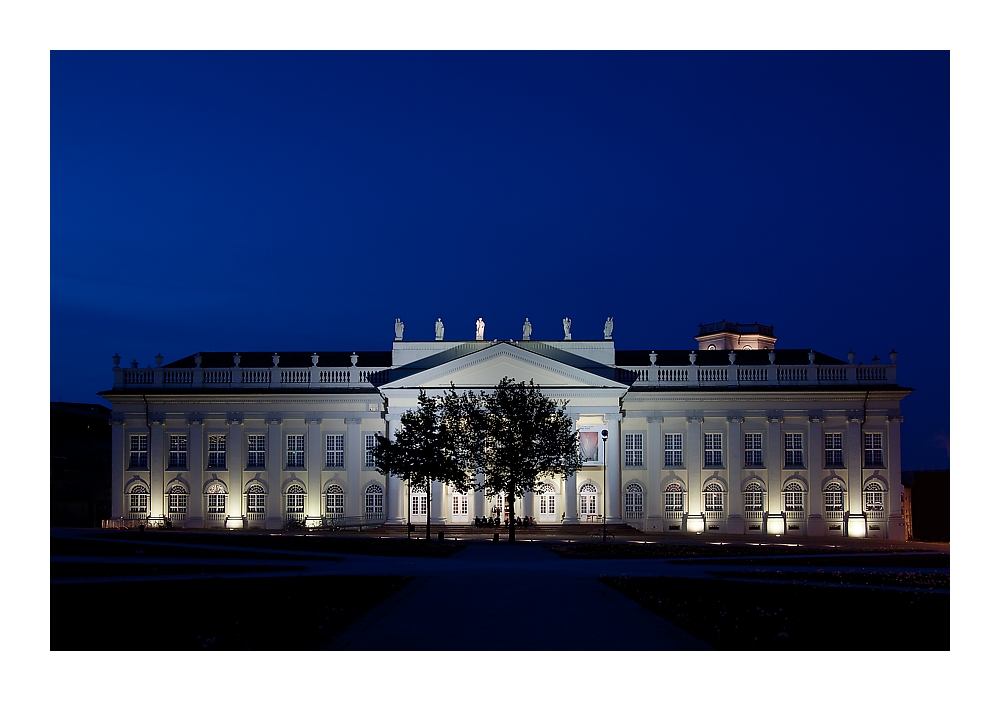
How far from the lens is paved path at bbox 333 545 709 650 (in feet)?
57.4

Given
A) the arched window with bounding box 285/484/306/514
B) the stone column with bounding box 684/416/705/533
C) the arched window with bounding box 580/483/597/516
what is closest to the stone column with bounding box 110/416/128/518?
the arched window with bounding box 285/484/306/514

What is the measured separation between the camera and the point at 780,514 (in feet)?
234

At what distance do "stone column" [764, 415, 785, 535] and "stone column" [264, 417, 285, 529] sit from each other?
33356 mm

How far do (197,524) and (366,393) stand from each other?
14.6 m

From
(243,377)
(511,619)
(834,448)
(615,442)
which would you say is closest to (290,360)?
(243,377)

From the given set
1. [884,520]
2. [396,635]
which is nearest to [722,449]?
[884,520]

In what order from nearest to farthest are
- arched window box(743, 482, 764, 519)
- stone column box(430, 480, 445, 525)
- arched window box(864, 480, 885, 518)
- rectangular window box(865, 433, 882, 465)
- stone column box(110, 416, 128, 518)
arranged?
stone column box(430, 480, 445, 525), arched window box(864, 480, 885, 518), arched window box(743, 482, 764, 519), rectangular window box(865, 433, 882, 465), stone column box(110, 416, 128, 518)

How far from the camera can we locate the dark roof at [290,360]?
78000mm

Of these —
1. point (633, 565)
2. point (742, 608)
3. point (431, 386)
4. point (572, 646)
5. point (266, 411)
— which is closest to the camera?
point (572, 646)

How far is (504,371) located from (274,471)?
59.4 feet

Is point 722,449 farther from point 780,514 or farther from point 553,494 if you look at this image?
point 553,494

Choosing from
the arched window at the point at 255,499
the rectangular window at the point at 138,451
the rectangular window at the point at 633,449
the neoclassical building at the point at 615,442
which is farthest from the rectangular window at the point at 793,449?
the rectangular window at the point at 138,451

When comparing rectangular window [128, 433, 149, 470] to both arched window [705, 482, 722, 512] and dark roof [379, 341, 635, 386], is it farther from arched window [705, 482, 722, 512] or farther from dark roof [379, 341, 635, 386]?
arched window [705, 482, 722, 512]

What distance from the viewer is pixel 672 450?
73375 mm
